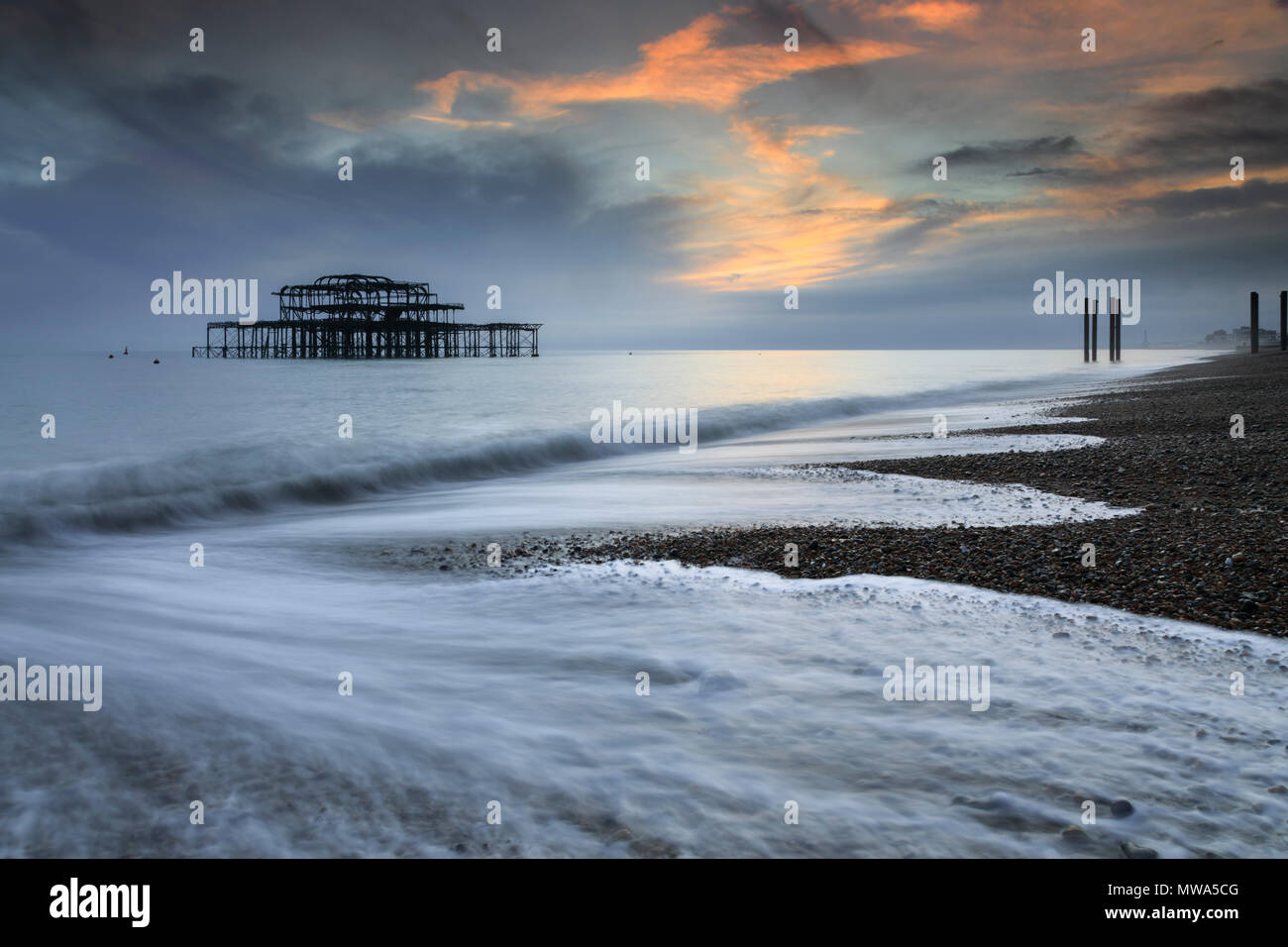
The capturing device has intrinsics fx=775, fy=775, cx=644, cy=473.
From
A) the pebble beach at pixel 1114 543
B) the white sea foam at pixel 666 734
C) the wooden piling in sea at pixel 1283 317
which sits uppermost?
the wooden piling in sea at pixel 1283 317

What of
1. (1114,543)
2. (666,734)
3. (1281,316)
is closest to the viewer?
(666,734)

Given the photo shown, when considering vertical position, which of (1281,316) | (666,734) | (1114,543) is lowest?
(666,734)

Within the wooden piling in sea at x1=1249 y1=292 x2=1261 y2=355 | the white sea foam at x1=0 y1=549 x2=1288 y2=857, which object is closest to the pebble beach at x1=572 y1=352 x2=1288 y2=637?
the white sea foam at x1=0 y1=549 x2=1288 y2=857

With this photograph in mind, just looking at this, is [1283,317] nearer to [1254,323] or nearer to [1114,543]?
[1254,323]

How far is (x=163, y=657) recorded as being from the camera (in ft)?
15.3

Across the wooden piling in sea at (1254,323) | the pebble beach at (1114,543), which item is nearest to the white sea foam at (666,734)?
the pebble beach at (1114,543)

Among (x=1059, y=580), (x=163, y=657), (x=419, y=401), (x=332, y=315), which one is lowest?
(x=163, y=657)

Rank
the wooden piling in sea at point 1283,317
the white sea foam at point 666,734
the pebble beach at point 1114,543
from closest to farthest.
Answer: the white sea foam at point 666,734, the pebble beach at point 1114,543, the wooden piling in sea at point 1283,317

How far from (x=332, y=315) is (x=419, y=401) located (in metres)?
60.1

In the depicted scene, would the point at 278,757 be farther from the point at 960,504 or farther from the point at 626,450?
the point at 626,450

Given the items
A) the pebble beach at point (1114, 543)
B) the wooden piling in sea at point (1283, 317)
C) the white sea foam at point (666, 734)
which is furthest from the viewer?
the wooden piling in sea at point (1283, 317)

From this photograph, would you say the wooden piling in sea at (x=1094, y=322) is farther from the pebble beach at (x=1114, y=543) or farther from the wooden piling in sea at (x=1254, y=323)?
the pebble beach at (x=1114, y=543)

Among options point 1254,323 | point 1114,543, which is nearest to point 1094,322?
point 1254,323
